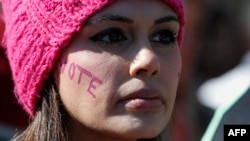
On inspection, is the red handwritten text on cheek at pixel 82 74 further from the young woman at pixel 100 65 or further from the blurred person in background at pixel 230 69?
the blurred person in background at pixel 230 69

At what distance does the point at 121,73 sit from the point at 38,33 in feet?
1.28

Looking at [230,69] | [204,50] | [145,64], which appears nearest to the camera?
[145,64]

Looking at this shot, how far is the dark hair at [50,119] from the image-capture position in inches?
130

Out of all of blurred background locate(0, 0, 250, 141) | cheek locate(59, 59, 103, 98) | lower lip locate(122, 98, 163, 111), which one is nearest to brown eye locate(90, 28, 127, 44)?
cheek locate(59, 59, 103, 98)

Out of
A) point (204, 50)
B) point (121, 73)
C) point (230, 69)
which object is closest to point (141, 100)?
point (121, 73)

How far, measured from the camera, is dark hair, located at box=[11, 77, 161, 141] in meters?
3.29

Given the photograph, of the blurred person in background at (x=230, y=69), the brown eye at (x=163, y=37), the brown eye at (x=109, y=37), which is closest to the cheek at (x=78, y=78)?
the brown eye at (x=109, y=37)

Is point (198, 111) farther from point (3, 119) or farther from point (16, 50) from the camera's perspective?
point (16, 50)

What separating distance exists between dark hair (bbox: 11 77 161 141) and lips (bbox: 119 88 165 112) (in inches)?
11.9

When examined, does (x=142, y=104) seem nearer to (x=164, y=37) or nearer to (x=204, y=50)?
(x=164, y=37)

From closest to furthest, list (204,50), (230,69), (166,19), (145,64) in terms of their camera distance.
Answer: (145,64) < (166,19) < (204,50) < (230,69)

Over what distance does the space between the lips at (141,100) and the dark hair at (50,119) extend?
30 centimetres

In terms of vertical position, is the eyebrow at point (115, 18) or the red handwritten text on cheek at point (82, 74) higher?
the eyebrow at point (115, 18)

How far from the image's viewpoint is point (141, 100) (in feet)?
10.2
